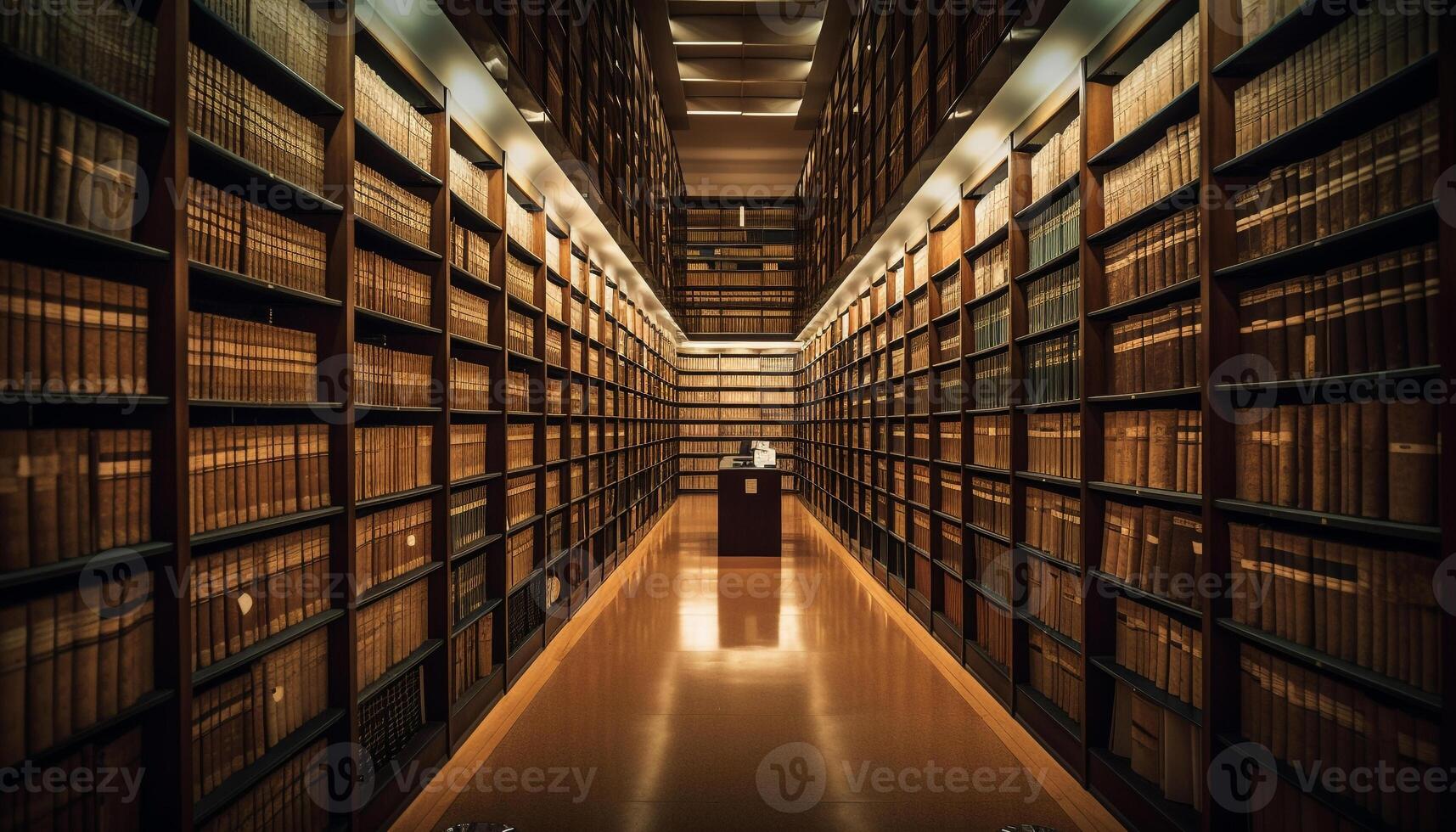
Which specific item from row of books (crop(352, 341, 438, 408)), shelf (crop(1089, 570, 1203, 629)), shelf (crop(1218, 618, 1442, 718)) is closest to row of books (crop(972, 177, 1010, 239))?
shelf (crop(1089, 570, 1203, 629))

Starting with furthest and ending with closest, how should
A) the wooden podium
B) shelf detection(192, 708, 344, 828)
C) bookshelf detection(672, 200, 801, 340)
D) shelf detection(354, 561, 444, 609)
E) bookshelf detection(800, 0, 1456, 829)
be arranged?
bookshelf detection(672, 200, 801, 340)
the wooden podium
shelf detection(354, 561, 444, 609)
shelf detection(192, 708, 344, 828)
bookshelf detection(800, 0, 1456, 829)

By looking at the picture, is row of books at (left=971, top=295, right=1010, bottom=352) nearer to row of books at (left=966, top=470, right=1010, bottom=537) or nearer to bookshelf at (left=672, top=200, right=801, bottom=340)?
row of books at (left=966, top=470, right=1010, bottom=537)

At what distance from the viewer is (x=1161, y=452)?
211 centimetres

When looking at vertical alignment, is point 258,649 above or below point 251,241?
below

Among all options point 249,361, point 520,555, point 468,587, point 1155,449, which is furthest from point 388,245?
point 1155,449

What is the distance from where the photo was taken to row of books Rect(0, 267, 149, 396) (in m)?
1.22

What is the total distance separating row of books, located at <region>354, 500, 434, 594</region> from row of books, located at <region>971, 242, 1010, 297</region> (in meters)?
2.83

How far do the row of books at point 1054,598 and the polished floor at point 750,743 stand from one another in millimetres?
538

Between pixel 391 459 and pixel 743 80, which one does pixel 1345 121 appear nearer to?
pixel 391 459

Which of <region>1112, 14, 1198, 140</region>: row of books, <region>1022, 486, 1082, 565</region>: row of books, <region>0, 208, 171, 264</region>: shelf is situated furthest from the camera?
<region>1022, 486, 1082, 565</region>: row of books

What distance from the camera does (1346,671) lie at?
1.43 m
